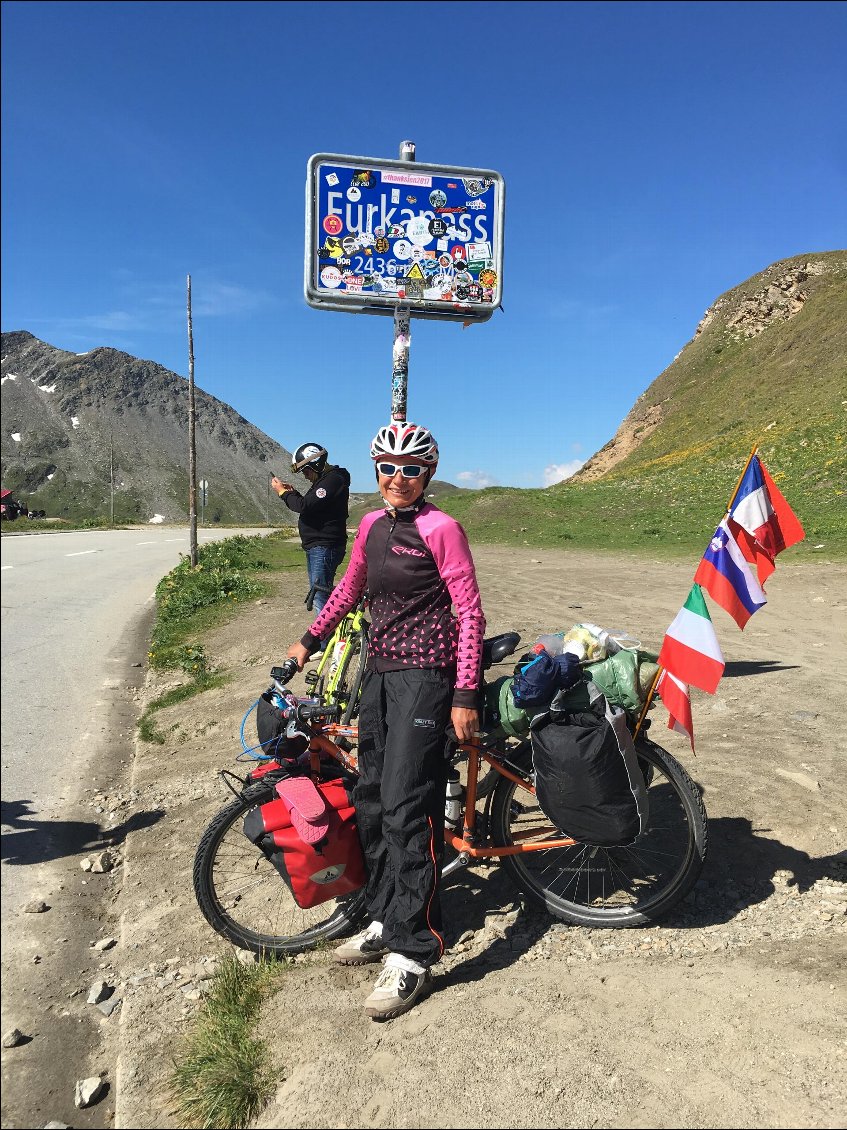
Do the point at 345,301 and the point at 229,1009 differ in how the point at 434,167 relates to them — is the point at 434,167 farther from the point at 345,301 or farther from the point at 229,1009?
the point at 229,1009

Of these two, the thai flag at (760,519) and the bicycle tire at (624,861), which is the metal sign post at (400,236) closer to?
the thai flag at (760,519)

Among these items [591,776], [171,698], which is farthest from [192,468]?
[591,776]

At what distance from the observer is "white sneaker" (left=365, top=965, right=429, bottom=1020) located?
3096 mm

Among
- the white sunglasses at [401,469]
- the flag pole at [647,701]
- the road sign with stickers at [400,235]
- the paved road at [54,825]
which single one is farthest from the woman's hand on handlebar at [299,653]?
the road sign with stickers at [400,235]

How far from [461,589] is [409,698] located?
0.53 metres

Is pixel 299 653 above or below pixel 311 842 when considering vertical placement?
above

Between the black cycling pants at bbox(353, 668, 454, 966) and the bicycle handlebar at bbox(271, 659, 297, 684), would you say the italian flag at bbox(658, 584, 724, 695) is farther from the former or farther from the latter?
the bicycle handlebar at bbox(271, 659, 297, 684)

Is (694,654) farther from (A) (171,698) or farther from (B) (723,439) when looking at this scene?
(B) (723,439)

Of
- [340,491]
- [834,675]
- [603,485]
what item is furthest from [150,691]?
[603,485]

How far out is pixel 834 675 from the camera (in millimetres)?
7707

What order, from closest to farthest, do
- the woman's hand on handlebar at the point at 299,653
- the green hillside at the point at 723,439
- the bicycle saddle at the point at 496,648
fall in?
the bicycle saddle at the point at 496,648 → the woman's hand on handlebar at the point at 299,653 → the green hillside at the point at 723,439

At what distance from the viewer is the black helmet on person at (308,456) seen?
7258 millimetres

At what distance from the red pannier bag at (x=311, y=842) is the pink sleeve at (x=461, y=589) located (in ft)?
2.88

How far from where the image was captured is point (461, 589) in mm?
3404
